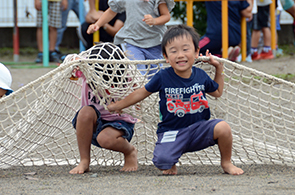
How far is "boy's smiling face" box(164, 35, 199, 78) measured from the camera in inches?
89.0

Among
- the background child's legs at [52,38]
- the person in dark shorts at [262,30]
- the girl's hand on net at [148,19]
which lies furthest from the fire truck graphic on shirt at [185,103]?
the background child's legs at [52,38]

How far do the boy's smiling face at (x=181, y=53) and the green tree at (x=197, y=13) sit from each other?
5.31 metres

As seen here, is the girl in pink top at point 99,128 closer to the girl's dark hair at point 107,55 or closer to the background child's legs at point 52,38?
the girl's dark hair at point 107,55

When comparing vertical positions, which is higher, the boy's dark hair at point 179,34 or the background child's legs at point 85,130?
the boy's dark hair at point 179,34

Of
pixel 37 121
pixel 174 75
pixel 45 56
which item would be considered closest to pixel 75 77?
pixel 37 121

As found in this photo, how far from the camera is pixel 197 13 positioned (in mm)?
7605

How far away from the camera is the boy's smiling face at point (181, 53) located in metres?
2.26

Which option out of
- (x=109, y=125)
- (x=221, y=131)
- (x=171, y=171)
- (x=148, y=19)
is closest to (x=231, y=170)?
(x=221, y=131)

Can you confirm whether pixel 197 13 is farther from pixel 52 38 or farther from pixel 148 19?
pixel 148 19

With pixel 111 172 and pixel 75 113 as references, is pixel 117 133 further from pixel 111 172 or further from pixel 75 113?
pixel 75 113

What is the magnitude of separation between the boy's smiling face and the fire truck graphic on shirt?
0.15m

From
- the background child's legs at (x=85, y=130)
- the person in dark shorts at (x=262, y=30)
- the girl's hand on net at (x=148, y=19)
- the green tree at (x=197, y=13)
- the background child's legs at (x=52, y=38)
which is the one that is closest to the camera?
the background child's legs at (x=85, y=130)

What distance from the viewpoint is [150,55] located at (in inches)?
118

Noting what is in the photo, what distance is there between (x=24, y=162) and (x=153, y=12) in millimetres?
1320
